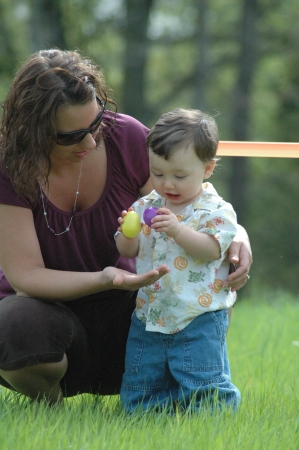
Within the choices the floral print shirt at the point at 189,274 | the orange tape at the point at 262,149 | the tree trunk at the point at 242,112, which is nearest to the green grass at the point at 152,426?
the floral print shirt at the point at 189,274

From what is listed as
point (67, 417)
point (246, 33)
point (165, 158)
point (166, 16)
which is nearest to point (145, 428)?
point (67, 417)

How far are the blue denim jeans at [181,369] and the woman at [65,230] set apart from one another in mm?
206

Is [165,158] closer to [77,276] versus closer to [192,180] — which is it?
[192,180]

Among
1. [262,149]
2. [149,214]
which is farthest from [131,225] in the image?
[262,149]

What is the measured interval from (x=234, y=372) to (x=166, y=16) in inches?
513

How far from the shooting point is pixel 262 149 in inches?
141

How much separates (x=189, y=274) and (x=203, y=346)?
0.27 metres

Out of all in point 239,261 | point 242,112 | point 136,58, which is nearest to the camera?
point 239,261

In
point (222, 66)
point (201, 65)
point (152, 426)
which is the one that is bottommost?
point (222, 66)

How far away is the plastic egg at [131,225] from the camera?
109 inches

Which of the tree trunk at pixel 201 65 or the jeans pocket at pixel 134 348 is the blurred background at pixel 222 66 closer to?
the tree trunk at pixel 201 65

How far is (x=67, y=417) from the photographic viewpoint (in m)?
2.62

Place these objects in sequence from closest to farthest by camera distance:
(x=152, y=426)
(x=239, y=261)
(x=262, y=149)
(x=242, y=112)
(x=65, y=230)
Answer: (x=152, y=426) → (x=239, y=261) → (x=65, y=230) → (x=262, y=149) → (x=242, y=112)

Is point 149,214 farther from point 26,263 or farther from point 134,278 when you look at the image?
point 26,263
